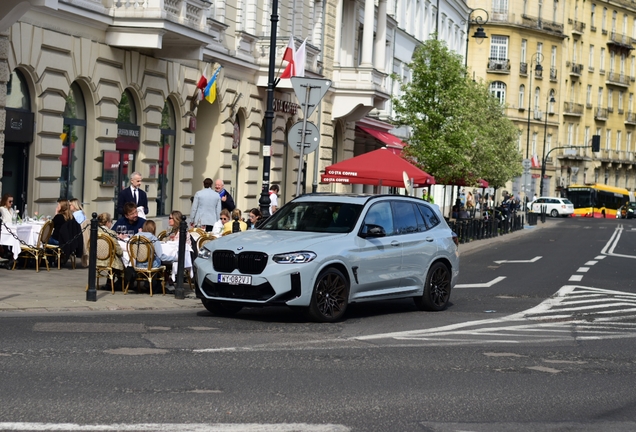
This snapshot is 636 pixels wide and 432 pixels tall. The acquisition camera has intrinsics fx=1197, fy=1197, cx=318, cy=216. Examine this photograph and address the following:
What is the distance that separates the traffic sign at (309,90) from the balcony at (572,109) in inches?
3820

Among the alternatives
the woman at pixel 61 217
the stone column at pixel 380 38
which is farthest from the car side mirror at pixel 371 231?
the stone column at pixel 380 38

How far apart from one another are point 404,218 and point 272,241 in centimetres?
264

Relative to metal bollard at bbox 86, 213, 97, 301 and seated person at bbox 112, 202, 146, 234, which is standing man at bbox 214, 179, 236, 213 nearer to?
seated person at bbox 112, 202, 146, 234

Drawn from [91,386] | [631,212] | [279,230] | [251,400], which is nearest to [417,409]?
[251,400]

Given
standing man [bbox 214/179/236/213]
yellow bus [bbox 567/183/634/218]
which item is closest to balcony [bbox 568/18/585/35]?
yellow bus [bbox 567/183/634/218]

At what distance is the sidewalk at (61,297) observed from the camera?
14250mm

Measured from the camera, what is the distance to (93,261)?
1491cm

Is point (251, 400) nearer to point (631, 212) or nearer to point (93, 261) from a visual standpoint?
point (93, 261)

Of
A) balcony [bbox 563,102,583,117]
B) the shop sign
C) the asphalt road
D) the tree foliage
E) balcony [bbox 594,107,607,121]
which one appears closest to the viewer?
the asphalt road

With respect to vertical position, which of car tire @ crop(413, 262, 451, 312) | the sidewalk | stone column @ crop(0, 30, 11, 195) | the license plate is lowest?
the sidewalk

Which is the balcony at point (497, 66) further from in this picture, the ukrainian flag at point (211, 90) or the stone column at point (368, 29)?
the ukrainian flag at point (211, 90)

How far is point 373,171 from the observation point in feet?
103

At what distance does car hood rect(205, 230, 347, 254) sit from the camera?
13.7 m

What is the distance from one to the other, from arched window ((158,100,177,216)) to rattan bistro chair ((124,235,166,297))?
12302mm
